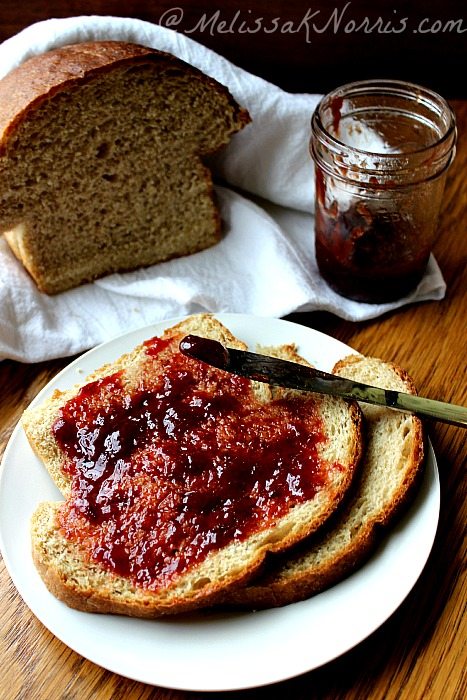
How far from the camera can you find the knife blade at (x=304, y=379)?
2242 millimetres

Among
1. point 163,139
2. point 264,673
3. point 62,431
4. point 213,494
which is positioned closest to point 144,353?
→ point 62,431

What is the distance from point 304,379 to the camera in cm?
231

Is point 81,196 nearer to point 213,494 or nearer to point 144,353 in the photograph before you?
point 144,353

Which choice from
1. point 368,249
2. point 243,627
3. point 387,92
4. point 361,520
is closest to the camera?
point 243,627

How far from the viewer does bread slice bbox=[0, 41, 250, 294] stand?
2.60m

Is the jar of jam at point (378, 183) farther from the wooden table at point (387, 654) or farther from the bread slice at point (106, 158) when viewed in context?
the wooden table at point (387, 654)

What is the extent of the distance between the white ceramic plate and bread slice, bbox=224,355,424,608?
1.8 inches

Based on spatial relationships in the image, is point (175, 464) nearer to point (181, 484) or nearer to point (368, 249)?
point (181, 484)

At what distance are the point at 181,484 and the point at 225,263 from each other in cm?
110

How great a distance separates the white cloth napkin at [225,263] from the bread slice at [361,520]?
627 mm

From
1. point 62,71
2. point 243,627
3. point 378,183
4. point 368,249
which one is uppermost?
point 62,71

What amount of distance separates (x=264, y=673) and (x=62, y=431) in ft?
2.77

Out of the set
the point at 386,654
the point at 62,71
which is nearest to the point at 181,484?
the point at 386,654

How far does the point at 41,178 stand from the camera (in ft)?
8.91
